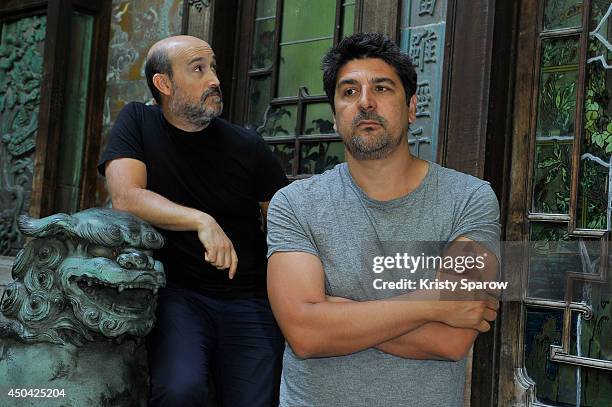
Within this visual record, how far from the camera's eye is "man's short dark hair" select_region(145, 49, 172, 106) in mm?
3061

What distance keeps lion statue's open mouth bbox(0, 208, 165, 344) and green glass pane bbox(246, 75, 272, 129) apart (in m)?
1.99

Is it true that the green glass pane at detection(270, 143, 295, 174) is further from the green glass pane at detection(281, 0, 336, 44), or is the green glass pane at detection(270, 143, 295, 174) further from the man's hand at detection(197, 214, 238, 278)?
the man's hand at detection(197, 214, 238, 278)

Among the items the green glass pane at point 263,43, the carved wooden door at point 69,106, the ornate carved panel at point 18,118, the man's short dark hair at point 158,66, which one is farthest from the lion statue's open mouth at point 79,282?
the ornate carved panel at point 18,118

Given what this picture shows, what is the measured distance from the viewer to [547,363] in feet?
10.8

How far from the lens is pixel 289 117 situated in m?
4.32

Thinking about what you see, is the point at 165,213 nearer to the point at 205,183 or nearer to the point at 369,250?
the point at 205,183

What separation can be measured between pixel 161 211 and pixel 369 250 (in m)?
0.79

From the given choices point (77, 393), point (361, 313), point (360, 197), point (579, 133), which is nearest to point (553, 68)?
point (579, 133)

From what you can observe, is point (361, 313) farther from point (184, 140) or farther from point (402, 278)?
point (184, 140)

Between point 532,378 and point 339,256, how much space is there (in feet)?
4.81

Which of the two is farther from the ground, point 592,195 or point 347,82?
point 347,82

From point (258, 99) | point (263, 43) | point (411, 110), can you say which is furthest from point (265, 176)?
point (263, 43)

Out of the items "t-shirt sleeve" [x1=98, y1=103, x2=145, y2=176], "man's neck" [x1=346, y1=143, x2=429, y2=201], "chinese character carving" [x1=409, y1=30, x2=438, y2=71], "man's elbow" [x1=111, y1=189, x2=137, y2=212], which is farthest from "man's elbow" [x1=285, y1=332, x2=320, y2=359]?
"chinese character carving" [x1=409, y1=30, x2=438, y2=71]

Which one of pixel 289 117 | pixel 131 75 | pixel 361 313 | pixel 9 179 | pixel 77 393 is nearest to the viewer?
pixel 361 313
